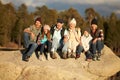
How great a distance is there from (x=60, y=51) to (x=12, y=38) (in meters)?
53.4

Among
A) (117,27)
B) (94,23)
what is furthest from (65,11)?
(94,23)

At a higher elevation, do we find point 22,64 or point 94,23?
point 94,23

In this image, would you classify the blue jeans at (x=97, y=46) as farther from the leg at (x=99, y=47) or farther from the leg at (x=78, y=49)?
the leg at (x=78, y=49)

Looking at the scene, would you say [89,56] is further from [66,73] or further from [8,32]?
[8,32]

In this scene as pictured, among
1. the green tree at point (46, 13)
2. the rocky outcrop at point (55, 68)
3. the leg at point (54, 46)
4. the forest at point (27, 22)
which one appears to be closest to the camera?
the rocky outcrop at point (55, 68)

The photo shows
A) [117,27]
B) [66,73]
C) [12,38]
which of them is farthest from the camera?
[117,27]

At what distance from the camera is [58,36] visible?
12000 millimetres

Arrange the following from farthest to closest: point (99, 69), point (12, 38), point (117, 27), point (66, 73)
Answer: point (117, 27) < point (12, 38) < point (99, 69) < point (66, 73)

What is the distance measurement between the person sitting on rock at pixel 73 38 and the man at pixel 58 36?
247 millimetres

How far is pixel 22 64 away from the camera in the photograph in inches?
445

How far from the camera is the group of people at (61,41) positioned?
38.0 feet

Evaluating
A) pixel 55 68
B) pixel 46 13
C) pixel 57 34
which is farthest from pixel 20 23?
pixel 55 68

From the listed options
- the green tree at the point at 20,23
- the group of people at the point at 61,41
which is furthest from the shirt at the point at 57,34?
the green tree at the point at 20,23

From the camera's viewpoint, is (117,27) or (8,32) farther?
(117,27)
